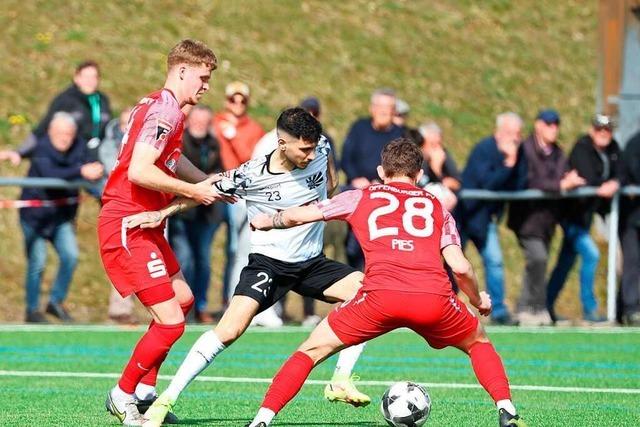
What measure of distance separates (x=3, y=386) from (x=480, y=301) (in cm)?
416

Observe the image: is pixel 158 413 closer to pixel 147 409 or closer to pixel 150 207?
pixel 147 409

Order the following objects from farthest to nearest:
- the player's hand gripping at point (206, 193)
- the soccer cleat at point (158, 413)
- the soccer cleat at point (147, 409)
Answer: the soccer cleat at point (147, 409)
the player's hand gripping at point (206, 193)
the soccer cleat at point (158, 413)

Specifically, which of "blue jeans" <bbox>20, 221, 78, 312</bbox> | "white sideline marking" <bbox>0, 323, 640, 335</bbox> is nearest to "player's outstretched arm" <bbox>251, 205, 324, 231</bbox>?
"white sideline marking" <bbox>0, 323, 640, 335</bbox>

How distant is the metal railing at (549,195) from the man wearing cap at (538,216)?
0.10m

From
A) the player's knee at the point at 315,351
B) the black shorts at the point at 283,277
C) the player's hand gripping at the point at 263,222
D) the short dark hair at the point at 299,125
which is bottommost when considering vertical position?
the player's knee at the point at 315,351

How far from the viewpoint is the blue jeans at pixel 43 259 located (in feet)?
52.4

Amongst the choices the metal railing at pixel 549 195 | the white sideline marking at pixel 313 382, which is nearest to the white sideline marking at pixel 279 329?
the metal railing at pixel 549 195

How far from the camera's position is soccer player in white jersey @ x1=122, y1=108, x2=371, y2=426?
28.6 feet

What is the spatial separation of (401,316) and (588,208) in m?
9.86

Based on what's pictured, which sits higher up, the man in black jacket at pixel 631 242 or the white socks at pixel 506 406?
the white socks at pixel 506 406

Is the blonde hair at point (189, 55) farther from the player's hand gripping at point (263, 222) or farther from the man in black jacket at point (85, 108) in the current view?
the man in black jacket at point (85, 108)

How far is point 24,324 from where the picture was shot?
16188mm

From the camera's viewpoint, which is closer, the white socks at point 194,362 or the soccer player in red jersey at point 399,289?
the soccer player in red jersey at point 399,289

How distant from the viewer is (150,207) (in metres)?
8.82
